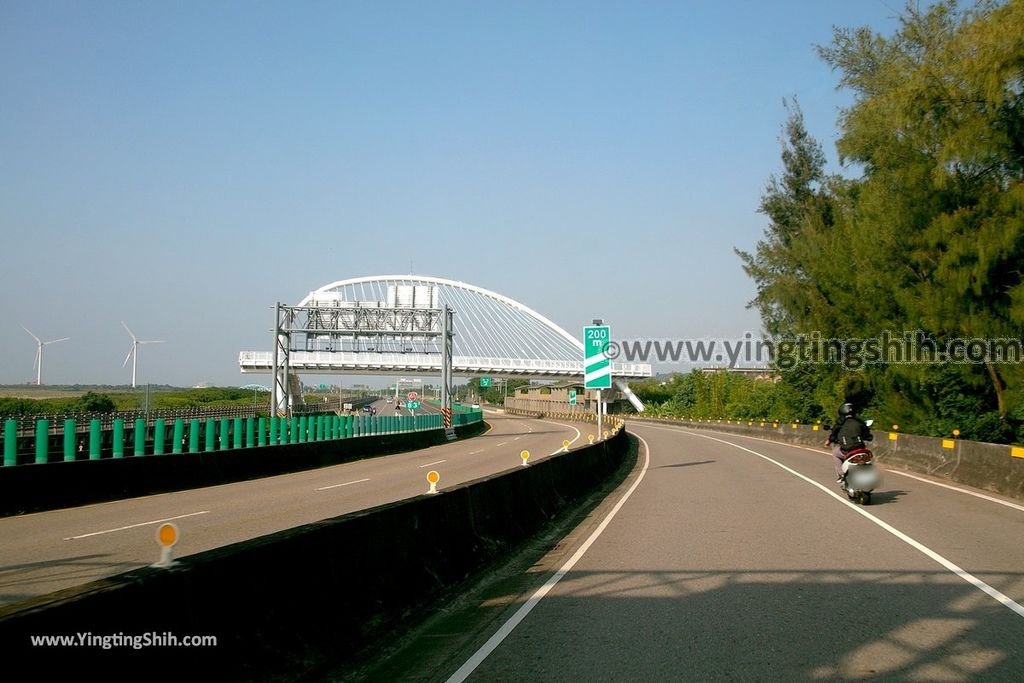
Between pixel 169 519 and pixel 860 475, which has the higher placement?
pixel 860 475

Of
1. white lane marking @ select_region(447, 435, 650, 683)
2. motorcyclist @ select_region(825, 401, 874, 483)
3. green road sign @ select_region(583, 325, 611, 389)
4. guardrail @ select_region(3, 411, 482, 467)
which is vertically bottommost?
white lane marking @ select_region(447, 435, 650, 683)

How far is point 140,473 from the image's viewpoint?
20.8 metres

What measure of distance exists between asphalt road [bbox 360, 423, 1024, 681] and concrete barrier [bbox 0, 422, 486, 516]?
1065 centimetres

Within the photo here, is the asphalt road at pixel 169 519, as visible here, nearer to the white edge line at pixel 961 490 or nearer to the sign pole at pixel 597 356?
the sign pole at pixel 597 356

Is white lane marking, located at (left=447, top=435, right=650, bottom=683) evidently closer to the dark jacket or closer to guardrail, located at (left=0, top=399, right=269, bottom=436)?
the dark jacket

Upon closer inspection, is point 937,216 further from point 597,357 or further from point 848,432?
point 848,432

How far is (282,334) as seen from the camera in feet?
163

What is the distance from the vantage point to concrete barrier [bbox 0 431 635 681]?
416 centimetres

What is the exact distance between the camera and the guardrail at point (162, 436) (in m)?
20.2

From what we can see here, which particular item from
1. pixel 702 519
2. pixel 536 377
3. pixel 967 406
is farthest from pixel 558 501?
pixel 536 377

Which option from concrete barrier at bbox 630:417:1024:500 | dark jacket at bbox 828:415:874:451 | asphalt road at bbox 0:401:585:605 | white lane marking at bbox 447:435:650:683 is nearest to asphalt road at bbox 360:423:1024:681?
white lane marking at bbox 447:435:650:683

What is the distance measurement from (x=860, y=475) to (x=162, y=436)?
18399 millimetres

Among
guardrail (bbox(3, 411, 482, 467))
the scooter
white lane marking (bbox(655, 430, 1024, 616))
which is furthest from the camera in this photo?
guardrail (bbox(3, 411, 482, 467))

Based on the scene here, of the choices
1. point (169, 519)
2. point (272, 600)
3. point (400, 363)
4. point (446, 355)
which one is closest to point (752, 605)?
point (272, 600)
